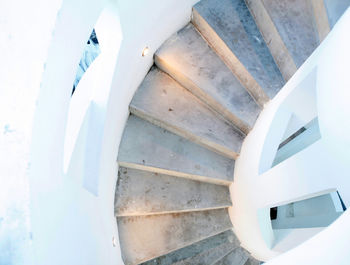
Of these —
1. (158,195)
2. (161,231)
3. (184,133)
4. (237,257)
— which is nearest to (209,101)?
(184,133)

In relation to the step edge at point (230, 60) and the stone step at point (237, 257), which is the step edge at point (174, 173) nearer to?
the step edge at point (230, 60)

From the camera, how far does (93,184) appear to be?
2.58 meters

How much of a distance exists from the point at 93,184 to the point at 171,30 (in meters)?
1.82

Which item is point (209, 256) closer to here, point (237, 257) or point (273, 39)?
point (237, 257)

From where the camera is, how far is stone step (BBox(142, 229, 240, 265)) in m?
3.90

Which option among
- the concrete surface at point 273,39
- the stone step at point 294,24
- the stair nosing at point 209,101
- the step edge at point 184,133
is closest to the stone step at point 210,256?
the step edge at point 184,133

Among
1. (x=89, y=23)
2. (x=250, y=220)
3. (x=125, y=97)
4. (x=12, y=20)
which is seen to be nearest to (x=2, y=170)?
(x=12, y=20)

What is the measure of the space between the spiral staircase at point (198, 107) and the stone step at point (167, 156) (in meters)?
0.01

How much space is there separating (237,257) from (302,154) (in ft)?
7.54

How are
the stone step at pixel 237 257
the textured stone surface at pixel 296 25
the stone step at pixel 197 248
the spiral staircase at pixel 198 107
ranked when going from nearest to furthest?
the textured stone surface at pixel 296 25 < the spiral staircase at pixel 198 107 < the stone step at pixel 197 248 < the stone step at pixel 237 257

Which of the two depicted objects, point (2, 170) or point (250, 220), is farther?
point (250, 220)

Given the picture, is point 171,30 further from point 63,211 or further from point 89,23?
point 63,211

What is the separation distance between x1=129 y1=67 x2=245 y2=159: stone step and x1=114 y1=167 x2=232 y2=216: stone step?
481 millimetres

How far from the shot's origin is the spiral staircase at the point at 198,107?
3.41 meters
